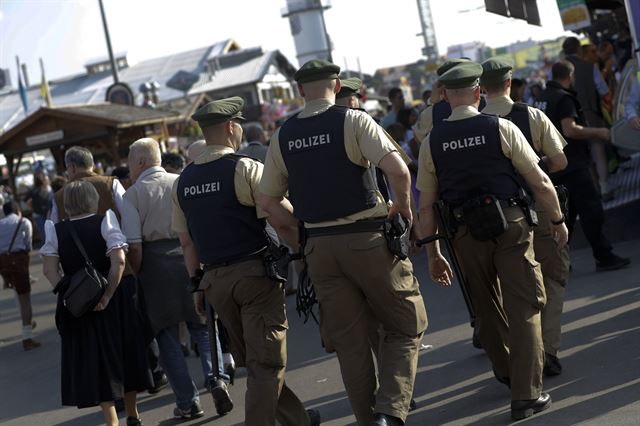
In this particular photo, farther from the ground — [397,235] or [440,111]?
[440,111]

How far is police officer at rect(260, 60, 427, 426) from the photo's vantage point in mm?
5816

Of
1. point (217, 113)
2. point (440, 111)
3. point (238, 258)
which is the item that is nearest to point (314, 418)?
point (238, 258)

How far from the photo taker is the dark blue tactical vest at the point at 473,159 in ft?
19.9

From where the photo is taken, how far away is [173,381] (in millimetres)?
7852

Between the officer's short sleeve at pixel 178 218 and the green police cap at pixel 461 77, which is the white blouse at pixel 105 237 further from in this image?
the green police cap at pixel 461 77

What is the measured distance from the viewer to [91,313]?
722 cm

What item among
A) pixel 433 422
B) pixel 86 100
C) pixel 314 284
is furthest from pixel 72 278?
pixel 86 100

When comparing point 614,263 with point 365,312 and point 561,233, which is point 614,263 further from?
point 365,312

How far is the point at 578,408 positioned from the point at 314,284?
1.60 metres

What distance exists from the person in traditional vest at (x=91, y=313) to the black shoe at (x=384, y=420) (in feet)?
7.08

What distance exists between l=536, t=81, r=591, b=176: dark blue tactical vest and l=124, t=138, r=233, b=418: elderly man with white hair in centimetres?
337

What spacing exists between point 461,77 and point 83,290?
265 cm

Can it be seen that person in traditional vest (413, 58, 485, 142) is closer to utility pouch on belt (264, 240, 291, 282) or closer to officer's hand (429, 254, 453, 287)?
officer's hand (429, 254, 453, 287)

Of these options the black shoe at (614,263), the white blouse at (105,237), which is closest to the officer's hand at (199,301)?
the white blouse at (105,237)
